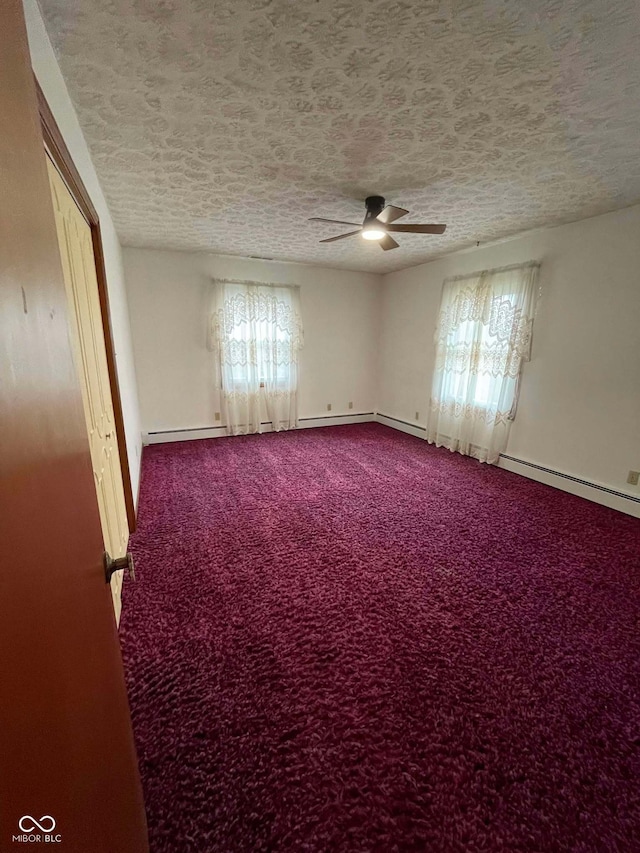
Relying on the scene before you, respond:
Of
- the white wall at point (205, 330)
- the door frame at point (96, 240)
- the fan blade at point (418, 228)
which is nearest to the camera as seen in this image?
the door frame at point (96, 240)

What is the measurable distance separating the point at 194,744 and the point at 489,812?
941mm

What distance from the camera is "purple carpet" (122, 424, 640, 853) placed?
3.37ft

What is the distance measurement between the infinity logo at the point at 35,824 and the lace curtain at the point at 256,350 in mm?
4251

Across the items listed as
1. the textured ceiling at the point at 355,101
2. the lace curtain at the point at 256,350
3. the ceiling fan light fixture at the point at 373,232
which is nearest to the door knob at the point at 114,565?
the textured ceiling at the point at 355,101

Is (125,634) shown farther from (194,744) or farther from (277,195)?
(277,195)

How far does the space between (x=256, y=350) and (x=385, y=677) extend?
12.4 ft

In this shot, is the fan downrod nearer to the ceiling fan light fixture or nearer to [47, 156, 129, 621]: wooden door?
the ceiling fan light fixture

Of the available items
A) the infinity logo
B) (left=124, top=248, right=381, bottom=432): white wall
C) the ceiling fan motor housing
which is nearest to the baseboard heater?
(left=124, top=248, right=381, bottom=432): white wall

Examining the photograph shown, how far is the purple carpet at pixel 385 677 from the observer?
1.03m

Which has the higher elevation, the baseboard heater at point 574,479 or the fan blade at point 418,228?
the fan blade at point 418,228

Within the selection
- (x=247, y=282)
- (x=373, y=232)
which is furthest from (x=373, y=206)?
(x=247, y=282)

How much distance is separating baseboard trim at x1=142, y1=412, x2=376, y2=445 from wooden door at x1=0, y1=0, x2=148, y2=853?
3.90 metres

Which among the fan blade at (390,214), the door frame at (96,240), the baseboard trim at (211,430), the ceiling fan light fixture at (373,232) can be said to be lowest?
the baseboard trim at (211,430)

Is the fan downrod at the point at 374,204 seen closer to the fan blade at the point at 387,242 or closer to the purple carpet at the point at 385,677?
the fan blade at the point at 387,242
